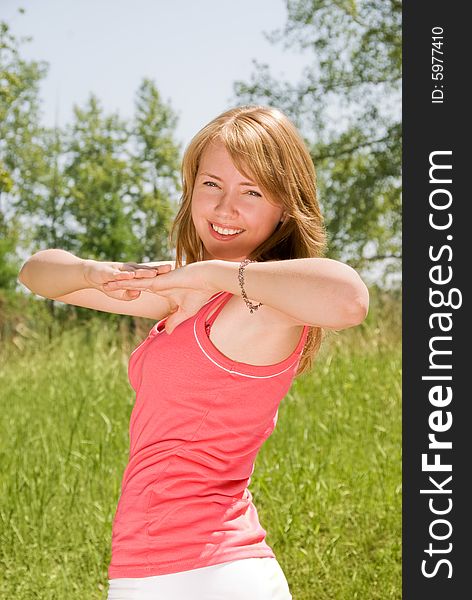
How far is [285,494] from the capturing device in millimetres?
4621

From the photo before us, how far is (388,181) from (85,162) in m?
6.25

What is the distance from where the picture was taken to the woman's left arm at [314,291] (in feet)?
5.49

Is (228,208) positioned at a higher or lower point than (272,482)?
higher

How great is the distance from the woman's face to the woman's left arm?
0.88 feet

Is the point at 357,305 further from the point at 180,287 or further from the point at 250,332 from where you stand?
the point at 180,287

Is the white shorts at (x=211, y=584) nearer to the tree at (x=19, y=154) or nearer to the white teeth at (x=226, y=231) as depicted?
the white teeth at (x=226, y=231)

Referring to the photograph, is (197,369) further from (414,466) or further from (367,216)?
(367,216)

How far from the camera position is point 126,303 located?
226 cm

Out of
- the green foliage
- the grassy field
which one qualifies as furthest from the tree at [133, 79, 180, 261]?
the grassy field

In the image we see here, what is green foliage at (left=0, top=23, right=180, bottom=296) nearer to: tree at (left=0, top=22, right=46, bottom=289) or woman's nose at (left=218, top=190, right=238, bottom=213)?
tree at (left=0, top=22, right=46, bottom=289)

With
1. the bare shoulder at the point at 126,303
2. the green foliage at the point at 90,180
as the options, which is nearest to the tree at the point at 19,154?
the green foliage at the point at 90,180

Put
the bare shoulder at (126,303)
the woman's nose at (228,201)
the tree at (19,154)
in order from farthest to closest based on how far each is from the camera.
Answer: the tree at (19,154), the bare shoulder at (126,303), the woman's nose at (228,201)

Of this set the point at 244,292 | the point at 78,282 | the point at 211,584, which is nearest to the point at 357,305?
the point at 244,292

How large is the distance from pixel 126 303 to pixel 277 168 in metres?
0.54
